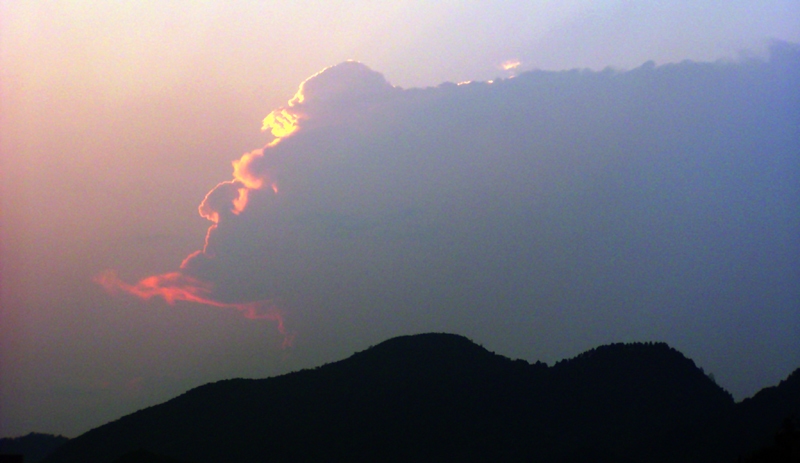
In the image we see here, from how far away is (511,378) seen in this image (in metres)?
195

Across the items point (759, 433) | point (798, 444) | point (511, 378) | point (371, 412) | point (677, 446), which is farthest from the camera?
point (511, 378)

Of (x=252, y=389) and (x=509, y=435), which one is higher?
(x=252, y=389)

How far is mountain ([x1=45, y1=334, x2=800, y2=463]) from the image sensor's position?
506 ft

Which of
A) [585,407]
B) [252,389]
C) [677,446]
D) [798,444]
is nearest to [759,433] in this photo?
[677,446]

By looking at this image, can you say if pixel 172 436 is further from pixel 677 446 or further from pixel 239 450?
pixel 677 446

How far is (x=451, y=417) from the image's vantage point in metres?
177

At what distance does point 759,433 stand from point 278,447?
10202 centimetres

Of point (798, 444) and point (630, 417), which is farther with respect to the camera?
point (630, 417)

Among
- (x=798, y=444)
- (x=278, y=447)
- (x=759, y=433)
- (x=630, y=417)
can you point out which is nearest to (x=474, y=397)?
(x=630, y=417)

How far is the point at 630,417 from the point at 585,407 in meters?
12.2

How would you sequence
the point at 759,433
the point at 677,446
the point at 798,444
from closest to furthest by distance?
the point at 798,444 < the point at 759,433 < the point at 677,446

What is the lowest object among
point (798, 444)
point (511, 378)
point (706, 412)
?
point (798, 444)

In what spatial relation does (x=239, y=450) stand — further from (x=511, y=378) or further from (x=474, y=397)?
(x=511, y=378)

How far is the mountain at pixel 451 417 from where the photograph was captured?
6068 inches
